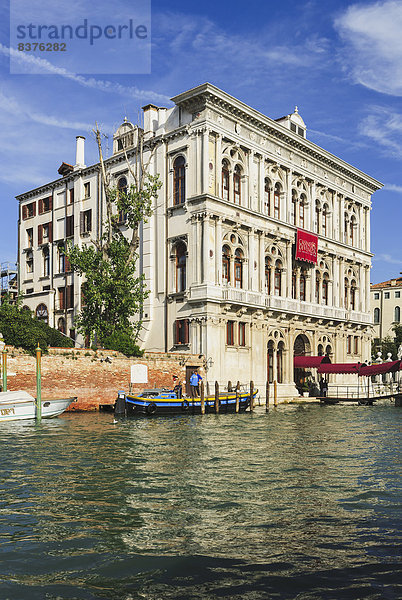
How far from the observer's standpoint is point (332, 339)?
128 ft

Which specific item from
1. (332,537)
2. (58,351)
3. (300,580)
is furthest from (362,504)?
(58,351)

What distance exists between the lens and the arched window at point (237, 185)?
107 feet

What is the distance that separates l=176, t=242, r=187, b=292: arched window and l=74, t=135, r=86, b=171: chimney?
1069 centimetres

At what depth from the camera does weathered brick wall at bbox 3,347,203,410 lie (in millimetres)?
24141

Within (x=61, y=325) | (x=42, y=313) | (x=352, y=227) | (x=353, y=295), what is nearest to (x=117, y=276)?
(x=61, y=325)

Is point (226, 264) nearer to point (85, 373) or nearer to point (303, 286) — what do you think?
point (303, 286)

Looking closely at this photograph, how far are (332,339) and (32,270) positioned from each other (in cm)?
1978

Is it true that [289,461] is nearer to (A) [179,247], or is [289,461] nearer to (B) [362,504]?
(B) [362,504]

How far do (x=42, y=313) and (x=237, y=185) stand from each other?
1513 centimetres

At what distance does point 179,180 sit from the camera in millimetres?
31953

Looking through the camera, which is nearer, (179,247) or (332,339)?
(179,247)

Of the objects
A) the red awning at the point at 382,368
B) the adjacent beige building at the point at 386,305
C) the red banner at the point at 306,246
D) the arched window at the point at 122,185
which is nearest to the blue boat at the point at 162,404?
the red awning at the point at 382,368

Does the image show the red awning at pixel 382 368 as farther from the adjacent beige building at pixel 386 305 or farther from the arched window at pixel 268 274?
the adjacent beige building at pixel 386 305

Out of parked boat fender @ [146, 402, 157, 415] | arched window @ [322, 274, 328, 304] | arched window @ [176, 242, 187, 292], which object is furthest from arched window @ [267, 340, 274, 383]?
parked boat fender @ [146, 402, 157, 415]
